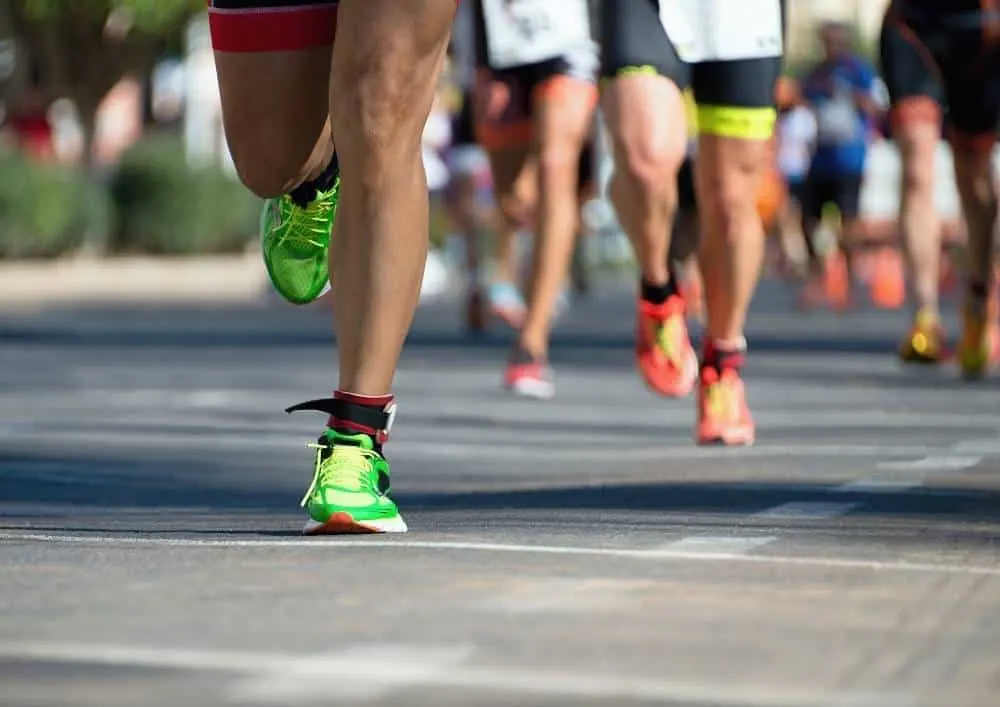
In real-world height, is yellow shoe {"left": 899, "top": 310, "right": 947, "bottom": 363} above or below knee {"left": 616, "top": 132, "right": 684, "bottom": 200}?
below

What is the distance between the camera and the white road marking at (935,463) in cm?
652

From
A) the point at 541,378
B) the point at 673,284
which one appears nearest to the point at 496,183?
the point at 541,378

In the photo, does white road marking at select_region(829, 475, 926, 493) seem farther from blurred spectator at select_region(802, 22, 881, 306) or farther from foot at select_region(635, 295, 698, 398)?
blurred spectator at select_region(802, 22, 881, 306)

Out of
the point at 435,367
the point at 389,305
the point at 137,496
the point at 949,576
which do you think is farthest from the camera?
the point at 435,367

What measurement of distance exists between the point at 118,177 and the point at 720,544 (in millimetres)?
25564

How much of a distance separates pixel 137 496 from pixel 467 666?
288 cm

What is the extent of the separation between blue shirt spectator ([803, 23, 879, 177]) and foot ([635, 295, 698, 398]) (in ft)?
45.0

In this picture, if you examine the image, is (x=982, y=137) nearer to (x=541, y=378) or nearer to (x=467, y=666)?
(x=541, y=378)

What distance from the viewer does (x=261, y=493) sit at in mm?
6238

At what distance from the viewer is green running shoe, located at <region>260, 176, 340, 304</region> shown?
5.88m

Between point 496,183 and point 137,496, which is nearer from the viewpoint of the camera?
point 137,496

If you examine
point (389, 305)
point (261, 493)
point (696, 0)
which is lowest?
point (261, 493)

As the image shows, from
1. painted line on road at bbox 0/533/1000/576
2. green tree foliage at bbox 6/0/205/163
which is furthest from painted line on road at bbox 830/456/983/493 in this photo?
green tree foliage at bbox 6/0/205/163

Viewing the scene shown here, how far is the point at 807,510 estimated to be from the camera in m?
5.38
